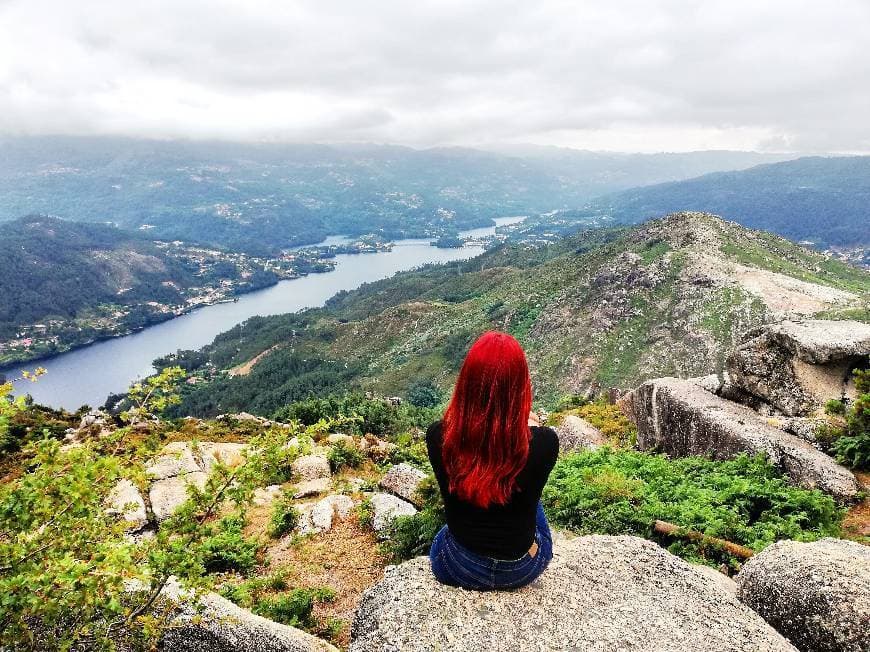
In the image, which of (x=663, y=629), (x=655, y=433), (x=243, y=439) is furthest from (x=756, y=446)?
(x=243, y=439)

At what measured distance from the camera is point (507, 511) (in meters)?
4.39

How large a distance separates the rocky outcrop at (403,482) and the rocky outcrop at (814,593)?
6.97 m

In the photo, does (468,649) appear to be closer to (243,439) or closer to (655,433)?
(655,433)

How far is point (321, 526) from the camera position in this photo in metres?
10.6

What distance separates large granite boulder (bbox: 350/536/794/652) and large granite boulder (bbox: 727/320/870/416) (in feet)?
30.1

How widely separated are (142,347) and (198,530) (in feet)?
616

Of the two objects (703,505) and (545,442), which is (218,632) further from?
(703,505)

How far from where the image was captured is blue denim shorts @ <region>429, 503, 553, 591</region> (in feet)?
15.6

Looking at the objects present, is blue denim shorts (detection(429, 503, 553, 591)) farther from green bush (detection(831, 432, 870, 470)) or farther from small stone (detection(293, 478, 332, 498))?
small stone (detection(293, 478, 332, 498))

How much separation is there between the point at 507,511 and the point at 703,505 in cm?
616

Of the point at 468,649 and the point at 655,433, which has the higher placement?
the point at 468,649

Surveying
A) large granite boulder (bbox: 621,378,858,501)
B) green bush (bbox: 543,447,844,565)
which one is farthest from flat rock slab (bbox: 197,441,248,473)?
large granite boulder (bbox: 621,378,858,501)

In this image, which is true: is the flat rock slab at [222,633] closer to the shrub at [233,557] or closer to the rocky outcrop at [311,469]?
the shrub at [233,557]

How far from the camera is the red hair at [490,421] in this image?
4.02 m
